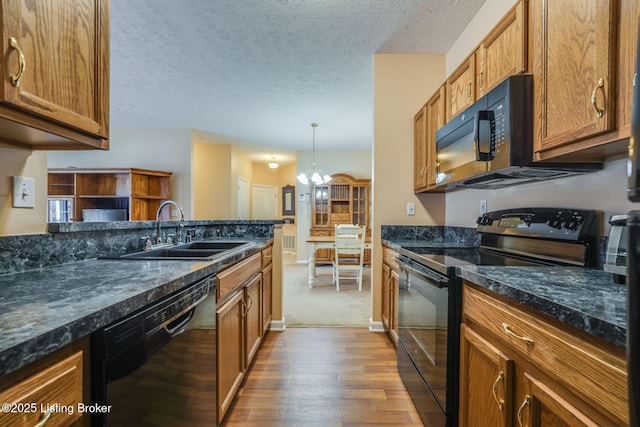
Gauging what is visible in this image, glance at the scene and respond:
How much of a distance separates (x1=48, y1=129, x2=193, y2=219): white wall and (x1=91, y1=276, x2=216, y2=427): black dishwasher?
4143 millimetres

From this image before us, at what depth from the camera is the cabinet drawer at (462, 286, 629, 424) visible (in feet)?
1.84

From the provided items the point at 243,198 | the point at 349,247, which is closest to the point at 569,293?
the point at 349,247

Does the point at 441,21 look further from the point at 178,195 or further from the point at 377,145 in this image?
the point at 178,195

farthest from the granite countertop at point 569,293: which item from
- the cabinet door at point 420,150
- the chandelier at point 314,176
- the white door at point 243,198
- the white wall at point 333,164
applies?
the white door at point 243,198

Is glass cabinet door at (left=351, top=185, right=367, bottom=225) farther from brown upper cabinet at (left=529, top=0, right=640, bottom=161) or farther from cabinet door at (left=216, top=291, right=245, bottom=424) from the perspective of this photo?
brown upper cabinet at (left=529, top=0, right=640, bottom=161)

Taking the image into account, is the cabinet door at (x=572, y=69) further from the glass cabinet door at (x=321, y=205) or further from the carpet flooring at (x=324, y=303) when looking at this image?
the glass cabinet door at (x=321, y=205)

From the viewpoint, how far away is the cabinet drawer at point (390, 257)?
216cm

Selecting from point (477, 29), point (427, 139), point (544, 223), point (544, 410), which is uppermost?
point (477, 29)

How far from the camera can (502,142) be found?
4.24 ft

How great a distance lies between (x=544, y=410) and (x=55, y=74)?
1682mm

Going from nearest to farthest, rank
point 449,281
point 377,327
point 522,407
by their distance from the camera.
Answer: point 522,407 < point 449,281 < point 377,327

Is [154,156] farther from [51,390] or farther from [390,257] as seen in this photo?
[51,390]

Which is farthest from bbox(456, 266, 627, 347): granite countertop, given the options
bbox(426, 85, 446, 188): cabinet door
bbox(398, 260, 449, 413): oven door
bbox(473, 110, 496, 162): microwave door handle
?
bbox(426, 85, 446, 188): cabinet door

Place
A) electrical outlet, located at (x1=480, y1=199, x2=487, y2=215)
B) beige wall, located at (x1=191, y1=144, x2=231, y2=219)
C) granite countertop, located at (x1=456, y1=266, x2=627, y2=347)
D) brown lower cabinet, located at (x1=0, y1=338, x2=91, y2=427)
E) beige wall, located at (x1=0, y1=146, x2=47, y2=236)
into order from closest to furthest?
brown lower cabinet, located at (x1=0, y1=338, x2=91, y2=427), granite countertop, located at (x1=456, y1=266, x2=627, y2=347), beige wall, located at (x1=0, y1=146, x2=47, y2=236), electrical outlet, located at (x1=480, y1=199, x2=487, y2=215), beige wall, located at (x1=191, y1=144, x2=231, y2=219)
